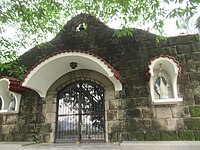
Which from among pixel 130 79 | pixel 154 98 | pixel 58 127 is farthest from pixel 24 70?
pixel 154 98

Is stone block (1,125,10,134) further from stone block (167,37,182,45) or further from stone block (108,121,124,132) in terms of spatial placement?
stone block (167,37,182,45)

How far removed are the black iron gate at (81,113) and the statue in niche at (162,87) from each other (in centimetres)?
148

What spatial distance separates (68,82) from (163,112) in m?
2.71

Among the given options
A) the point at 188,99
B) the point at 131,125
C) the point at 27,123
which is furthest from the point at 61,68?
the point at 188,99

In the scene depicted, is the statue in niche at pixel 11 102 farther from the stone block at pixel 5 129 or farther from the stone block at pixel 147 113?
the stone block at pixel 147 113

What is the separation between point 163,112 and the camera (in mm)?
3572

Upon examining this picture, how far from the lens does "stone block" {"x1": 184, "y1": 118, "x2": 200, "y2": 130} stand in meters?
3.33

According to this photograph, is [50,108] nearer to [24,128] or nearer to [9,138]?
[24,128]

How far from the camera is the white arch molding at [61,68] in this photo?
12.0 ft

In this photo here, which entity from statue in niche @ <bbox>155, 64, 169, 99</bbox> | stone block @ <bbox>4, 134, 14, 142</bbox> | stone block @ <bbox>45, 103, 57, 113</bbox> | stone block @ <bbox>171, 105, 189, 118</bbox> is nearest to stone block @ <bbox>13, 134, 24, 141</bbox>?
stone block @ <bbox>4, 134, 14, 142</bbox>

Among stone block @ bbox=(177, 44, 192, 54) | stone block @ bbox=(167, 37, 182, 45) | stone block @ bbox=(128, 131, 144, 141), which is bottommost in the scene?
stone block @ bbox=(128, 131, 144, 141)

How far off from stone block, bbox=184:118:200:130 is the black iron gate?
1965 millimetres

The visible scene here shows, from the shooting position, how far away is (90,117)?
410 cm

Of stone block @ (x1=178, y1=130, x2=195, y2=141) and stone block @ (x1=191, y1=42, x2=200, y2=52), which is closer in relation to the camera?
stone block @ (x1=178, y1=130, x2=195, y2=141)
